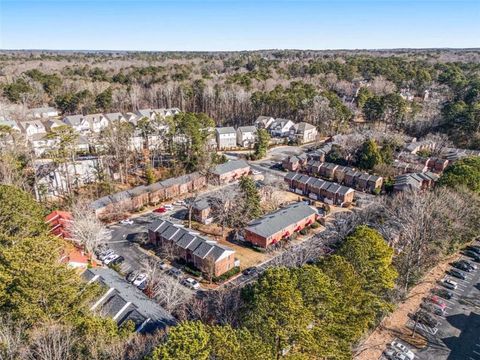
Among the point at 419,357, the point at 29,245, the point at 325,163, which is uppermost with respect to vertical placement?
the point at 29,245

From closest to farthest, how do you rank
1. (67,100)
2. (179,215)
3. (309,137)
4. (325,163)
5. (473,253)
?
(473,253)
(179,215)
(325,163)
(309,137)
(67,100)

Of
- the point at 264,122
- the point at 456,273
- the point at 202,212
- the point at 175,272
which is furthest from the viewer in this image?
the point at 264,122

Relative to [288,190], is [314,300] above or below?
above

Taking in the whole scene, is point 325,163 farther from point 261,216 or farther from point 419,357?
point 419,357

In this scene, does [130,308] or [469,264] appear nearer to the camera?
[130,308]

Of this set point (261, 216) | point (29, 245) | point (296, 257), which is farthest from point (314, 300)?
point (261, 216)

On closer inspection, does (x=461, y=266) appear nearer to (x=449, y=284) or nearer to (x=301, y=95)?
(x=449, y=284)

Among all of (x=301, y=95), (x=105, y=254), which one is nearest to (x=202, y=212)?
(x=105, y=254)
